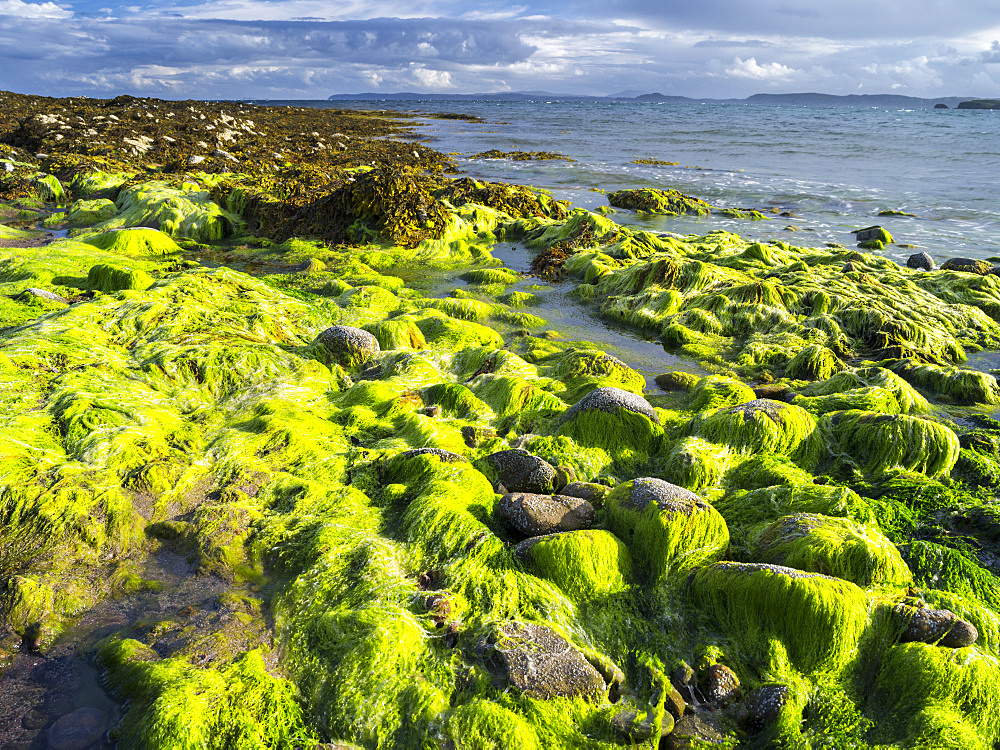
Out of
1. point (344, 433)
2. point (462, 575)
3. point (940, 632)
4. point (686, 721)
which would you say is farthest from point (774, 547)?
point (344, 433)

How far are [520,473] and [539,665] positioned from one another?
150cm

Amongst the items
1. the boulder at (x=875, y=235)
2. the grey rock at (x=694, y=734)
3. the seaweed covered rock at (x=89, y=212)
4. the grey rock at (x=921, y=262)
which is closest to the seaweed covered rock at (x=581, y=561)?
the grey rock at (x=694, y=734)

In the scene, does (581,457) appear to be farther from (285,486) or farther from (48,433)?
(48,433)

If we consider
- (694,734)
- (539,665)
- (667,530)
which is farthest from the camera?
(667,530)

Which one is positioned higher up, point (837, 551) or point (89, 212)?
point (89, 212)

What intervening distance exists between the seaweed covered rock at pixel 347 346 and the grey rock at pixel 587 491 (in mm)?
2773

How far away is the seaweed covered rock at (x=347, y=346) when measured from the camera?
5539 millimetres

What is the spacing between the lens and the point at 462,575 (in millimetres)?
3000

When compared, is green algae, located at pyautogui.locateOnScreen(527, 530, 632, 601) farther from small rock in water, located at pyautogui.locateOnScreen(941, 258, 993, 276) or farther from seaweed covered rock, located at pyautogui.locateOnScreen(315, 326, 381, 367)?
small rock in water, located at pyautogui.locateOnScreen(941, 258, 993, 276)

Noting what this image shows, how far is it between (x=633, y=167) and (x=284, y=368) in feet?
71.8

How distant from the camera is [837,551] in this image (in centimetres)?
291

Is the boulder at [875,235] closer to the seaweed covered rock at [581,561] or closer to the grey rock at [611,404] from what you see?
the grey rock at [611,404]

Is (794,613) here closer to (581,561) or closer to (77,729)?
(581,561)

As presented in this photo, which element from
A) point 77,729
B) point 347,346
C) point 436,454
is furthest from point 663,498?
point 347,346
